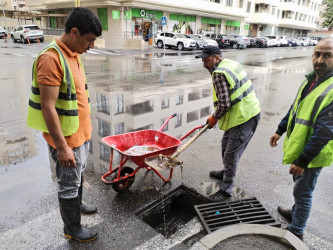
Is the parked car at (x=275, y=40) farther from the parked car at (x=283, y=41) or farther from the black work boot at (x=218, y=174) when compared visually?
the black work boot at (x=218, y=174)

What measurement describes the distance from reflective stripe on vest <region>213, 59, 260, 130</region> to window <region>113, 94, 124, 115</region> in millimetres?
4092

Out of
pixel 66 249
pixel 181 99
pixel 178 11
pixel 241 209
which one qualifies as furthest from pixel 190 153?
pixel 178 11

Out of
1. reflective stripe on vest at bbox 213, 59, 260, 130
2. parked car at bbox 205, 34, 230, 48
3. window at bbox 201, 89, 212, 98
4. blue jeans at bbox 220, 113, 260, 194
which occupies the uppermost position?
parked car at bbox 205, 34, 230, 48

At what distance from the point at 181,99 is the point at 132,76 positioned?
4318 mm

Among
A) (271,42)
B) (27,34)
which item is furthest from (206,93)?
(271,42)

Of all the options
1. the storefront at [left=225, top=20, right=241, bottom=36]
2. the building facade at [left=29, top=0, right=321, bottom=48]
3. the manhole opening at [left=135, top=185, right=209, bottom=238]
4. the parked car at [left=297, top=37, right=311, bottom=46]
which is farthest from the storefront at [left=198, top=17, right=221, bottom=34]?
the manhole opening at [left=135, top=185, right=209, bottom=238]

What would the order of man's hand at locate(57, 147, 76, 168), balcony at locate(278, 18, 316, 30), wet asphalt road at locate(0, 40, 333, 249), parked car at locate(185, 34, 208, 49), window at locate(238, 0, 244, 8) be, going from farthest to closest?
1. balcony at locate(278, 18, 316, 30)
2. window at locate(238, 0, 244, 8)
3. parked car at locate(185, 34, 208, 49)
4. wet asphalt road at locate(0, 40, 333, 249)
5. man's hand at locate(57, 147, 76, 168)

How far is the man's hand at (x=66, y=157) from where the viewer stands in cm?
214

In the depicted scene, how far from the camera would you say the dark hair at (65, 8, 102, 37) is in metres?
2.01

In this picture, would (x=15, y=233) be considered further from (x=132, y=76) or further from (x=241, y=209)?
(x=132, y=76)

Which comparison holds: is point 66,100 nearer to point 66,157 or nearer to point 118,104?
point 66,157

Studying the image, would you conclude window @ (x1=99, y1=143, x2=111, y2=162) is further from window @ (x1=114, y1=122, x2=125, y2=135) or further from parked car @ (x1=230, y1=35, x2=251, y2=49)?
parked car @ (x1=230, y1=35, x2=251, y2=49)

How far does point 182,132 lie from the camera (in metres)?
5.75

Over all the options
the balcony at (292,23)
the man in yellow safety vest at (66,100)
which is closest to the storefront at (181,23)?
the balcony at (292,23)
